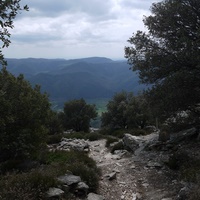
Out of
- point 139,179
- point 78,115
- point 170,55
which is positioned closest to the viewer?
point 139,179

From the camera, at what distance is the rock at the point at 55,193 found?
9023 millimetres

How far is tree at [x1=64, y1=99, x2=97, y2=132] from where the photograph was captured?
48.6m

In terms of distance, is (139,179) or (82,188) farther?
(139,179)

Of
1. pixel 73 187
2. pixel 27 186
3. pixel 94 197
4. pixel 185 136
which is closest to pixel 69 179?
pixel 73 187

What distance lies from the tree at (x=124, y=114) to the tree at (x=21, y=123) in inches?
869

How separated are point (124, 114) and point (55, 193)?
103ft

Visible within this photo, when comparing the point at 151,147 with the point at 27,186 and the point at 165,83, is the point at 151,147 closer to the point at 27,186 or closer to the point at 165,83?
the point at 165,83

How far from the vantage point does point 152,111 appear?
15.3 metres

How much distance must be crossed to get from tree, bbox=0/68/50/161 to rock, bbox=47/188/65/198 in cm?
486

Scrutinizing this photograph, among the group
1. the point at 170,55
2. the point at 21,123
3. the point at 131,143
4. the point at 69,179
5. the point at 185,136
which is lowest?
the point at 131,143

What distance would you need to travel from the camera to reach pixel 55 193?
9141 mm

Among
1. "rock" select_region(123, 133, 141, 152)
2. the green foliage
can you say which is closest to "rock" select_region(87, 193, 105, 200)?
the green foliage

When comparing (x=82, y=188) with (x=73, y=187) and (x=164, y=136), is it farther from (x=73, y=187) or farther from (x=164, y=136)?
(x=164, y=136)

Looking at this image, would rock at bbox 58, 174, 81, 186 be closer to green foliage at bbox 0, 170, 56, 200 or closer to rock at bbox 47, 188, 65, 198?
green foliage at bbox 0, 170, 56, 200
